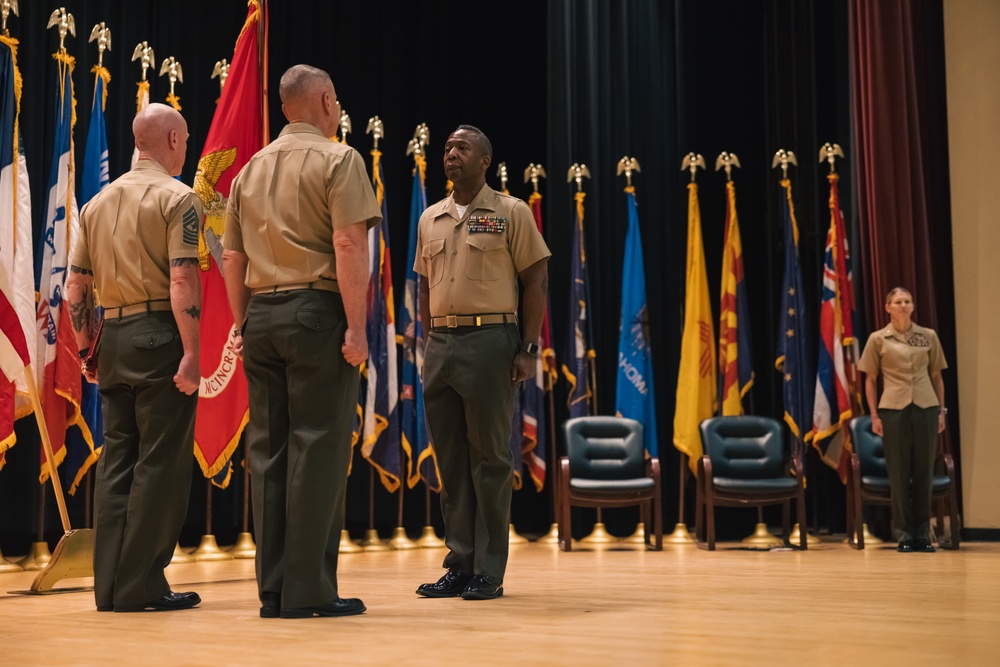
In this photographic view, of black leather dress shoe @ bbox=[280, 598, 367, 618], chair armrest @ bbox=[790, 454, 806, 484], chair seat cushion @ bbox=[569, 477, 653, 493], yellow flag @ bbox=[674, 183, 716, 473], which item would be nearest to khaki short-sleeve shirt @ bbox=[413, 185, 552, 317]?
black leather dress shoe @ bbox=[280, 598, 367, 618]

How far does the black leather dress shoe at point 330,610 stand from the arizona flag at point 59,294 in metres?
3.06

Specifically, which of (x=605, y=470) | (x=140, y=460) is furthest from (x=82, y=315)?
(x=605, y=470)

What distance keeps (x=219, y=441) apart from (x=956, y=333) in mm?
4996

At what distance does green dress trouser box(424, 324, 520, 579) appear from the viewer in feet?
12.5

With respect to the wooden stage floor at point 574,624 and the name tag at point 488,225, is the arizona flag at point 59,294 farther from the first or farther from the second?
the name tag at point 488,225

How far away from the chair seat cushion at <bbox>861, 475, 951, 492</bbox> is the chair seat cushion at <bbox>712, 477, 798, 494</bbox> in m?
0.55

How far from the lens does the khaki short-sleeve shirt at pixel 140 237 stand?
11.8 feet

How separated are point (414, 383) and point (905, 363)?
3242mm

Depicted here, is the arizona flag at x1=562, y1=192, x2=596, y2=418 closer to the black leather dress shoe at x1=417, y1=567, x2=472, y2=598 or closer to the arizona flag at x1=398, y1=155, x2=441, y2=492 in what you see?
the arizona flag at x1=398, y1=155, x2=441, y2=492

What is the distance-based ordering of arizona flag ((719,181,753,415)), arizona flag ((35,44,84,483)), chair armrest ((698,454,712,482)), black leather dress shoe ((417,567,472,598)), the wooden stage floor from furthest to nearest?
arizona flag ((719,181,753,415)), chair armrest ((698,454,712,482)), arizona flag ((35,44,84,483)), black leather dress shoe ((417,567,472,598)), the wooden stage floor

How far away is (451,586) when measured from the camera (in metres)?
3.87

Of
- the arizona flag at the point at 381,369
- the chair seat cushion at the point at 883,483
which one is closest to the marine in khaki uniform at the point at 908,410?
the chair seat cushion at the point at 883,483

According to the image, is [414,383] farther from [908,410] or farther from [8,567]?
[908,410]

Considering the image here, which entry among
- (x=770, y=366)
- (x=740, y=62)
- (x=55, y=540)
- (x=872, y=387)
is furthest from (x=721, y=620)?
(x=740, y=62)
